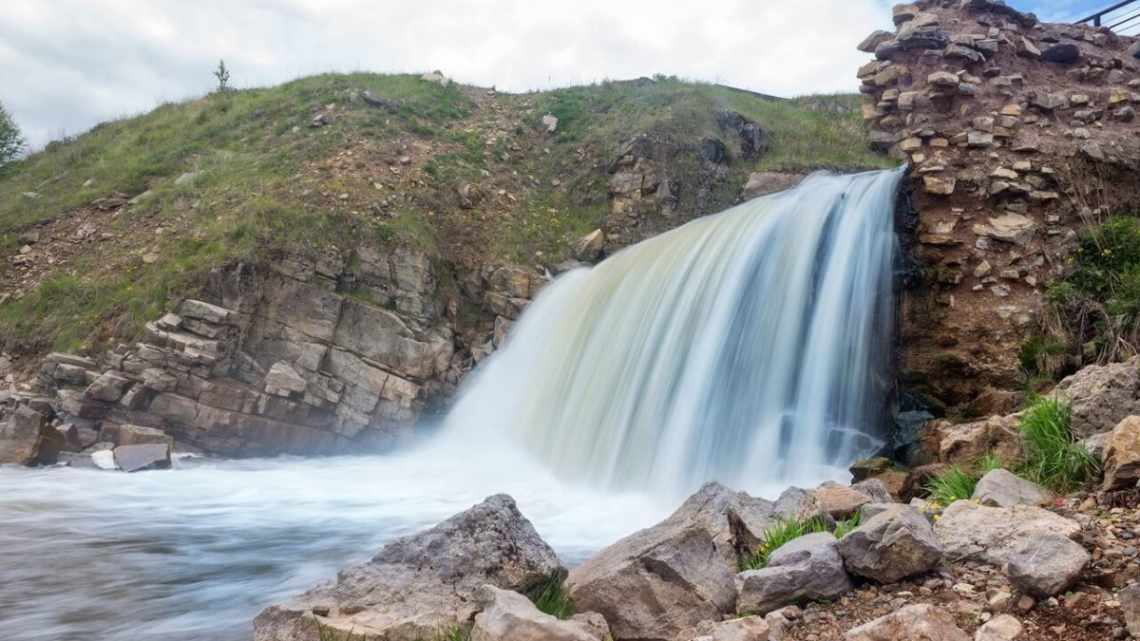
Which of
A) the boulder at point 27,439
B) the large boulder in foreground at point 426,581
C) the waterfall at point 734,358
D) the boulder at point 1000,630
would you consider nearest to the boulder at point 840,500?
the large boulder in foreground at point 426,581

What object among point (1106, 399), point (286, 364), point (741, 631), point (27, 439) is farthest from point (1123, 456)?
point (27, 439)

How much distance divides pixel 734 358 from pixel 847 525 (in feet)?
17.9

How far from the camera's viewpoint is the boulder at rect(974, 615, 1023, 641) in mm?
3027

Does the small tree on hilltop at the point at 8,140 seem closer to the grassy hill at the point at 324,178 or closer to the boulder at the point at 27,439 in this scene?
the grassy hill at the point at 324,178

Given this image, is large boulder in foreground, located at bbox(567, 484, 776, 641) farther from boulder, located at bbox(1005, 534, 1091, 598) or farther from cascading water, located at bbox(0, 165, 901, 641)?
cascading water, located at bbox(0, 165, 901, 641)

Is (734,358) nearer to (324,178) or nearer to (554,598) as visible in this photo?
(554,598)

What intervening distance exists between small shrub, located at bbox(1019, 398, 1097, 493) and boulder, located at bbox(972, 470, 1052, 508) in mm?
177

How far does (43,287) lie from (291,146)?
229 inches

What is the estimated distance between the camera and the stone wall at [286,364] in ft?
42.9

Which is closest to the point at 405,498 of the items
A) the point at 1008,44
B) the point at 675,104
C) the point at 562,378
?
the point at 562,378

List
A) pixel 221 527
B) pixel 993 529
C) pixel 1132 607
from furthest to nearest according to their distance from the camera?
pixel 221 527, pixel 993 529, pixel 1132 607

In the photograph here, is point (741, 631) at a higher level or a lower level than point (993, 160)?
lower

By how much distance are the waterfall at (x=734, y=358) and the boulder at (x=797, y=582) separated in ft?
16.1

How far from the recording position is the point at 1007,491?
4.81m
